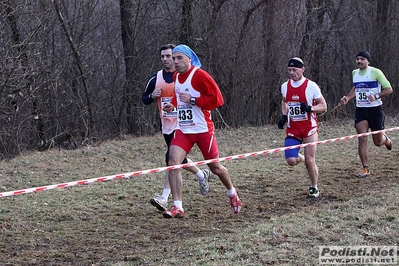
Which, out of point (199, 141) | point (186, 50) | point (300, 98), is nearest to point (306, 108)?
point (300, 98)

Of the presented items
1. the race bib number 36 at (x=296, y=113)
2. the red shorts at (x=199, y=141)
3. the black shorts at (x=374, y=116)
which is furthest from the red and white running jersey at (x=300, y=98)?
the black shorts at (x=374, y=116)

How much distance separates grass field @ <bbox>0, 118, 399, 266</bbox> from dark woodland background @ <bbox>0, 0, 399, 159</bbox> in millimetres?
4580

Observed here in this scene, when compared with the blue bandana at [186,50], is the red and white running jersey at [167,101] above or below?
below

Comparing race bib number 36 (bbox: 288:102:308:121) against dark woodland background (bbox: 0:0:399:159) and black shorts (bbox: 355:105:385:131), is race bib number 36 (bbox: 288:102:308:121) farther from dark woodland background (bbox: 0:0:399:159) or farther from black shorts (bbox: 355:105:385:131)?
dark woodland background (bbox: 0:0:399:159)

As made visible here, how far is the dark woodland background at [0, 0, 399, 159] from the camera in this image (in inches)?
720

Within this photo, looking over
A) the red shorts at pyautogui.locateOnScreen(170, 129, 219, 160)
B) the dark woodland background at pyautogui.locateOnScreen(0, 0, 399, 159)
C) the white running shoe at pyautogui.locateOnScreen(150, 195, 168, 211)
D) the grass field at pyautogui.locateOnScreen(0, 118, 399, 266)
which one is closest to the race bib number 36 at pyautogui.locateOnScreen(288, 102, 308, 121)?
the grass field at pyautogui.locateOnScreen(0, 118, 399, 266)

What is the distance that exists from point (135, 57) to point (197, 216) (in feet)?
43.4

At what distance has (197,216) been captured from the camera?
8.41 metres

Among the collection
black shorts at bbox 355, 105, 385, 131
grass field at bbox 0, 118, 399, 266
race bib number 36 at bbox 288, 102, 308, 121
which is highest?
race bib number 36 at bbox 288, 102, 308, 121

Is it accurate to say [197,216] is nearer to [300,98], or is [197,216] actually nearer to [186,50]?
[186,50]

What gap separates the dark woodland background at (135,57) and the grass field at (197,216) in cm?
458

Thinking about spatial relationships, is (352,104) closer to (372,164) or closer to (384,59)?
(384,59)

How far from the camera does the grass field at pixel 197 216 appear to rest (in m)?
6.37

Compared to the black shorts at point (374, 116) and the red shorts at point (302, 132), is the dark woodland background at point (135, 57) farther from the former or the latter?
the red shorts at point (302, 132)
